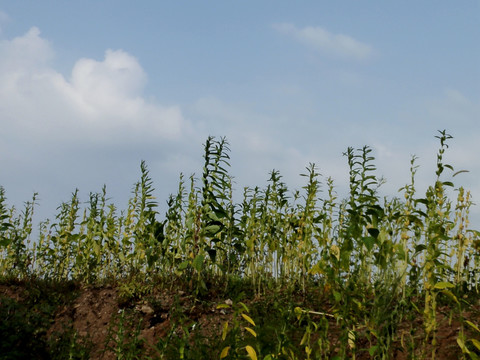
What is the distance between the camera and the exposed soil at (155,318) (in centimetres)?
492

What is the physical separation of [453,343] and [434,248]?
92cm

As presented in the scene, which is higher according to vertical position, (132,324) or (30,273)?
(30,273)

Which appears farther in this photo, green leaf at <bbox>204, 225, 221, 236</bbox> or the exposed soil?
green leaf at <bbox>204, 225, 221, 236</bbox>

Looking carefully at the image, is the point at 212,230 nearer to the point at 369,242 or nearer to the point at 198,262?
the point at 198,262

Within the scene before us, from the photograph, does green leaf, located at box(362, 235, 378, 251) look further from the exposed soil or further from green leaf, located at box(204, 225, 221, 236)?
green leaf, located at box(204, 225, 221, 236)

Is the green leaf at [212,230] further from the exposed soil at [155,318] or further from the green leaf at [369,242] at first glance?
the green leaf at [369,242]

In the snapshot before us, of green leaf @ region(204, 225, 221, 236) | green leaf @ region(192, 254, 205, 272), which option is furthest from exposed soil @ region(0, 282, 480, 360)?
green leaf @ region(204, 225, 221, 236)

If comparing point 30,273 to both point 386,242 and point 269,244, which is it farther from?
point 386,242

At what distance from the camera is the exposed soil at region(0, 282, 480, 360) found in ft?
16.1

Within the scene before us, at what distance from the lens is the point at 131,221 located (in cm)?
813

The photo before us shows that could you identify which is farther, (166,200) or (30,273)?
(30,273)

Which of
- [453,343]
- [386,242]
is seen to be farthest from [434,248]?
[453,343]

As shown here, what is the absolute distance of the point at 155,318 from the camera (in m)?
6.39

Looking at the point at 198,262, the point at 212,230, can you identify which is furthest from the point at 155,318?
the point at 212,230
